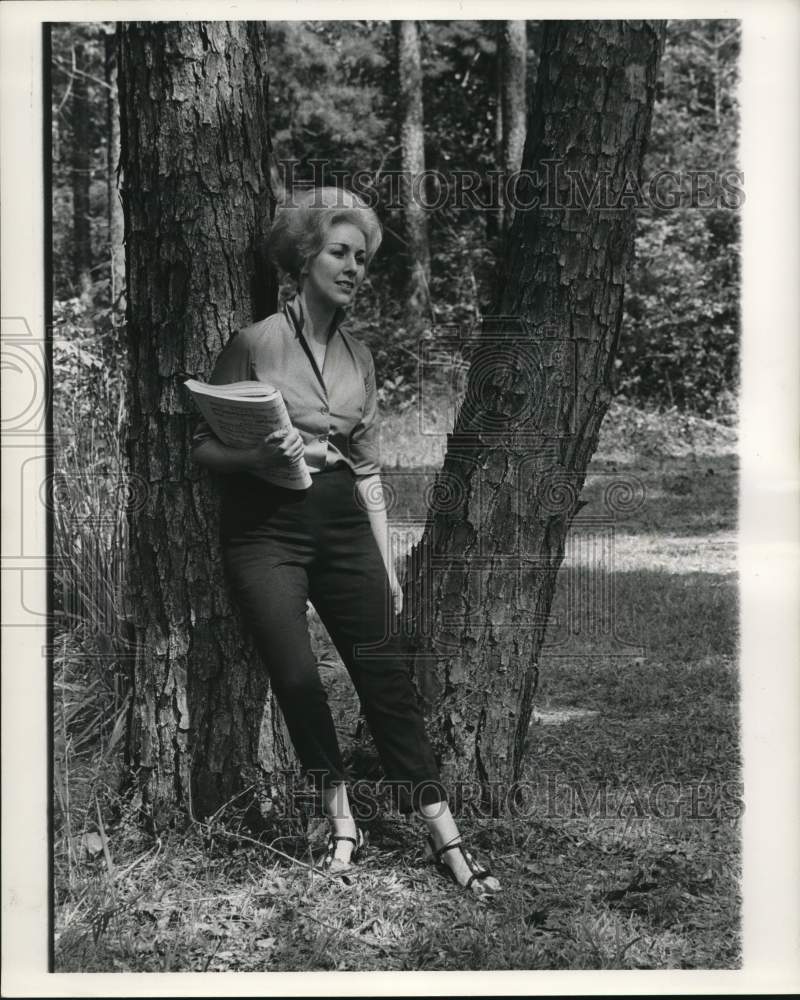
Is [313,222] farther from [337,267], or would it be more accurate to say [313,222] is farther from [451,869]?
[451,869]

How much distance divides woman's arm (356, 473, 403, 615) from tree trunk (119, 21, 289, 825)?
0.51 metres

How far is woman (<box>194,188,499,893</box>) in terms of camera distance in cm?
377

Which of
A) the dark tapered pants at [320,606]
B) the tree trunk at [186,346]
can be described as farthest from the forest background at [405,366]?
the dark tapered pants at [320,606]

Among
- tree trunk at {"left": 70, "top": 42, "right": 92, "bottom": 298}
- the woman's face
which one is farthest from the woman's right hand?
tree trunk at {"left": 70, "top": 42, "right": 92, "bottom": 298}

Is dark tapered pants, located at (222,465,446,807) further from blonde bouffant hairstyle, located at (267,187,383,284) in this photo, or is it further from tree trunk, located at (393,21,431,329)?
tree trunk, located at (393,21,431,329)

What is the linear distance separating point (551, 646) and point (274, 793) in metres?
1.09

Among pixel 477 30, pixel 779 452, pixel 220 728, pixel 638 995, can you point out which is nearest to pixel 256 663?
pixel 220 728

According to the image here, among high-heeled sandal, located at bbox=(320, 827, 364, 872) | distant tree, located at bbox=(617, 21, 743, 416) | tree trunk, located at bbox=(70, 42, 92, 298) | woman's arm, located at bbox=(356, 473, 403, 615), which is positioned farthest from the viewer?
tree trunk, located at bbox=(70, 42, 92, 298)

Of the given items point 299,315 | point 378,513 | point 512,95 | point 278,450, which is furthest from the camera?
point 512,95

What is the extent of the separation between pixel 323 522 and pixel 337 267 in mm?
800

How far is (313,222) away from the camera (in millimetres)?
3781

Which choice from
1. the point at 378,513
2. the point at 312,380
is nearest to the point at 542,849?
the point at 378,513

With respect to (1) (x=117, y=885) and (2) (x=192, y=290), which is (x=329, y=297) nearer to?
(2) (x=192, y=290)

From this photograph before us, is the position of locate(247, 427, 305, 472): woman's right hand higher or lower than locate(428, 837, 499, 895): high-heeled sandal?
higher
